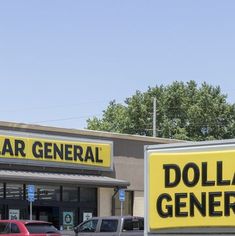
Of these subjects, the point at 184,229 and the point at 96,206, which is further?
the point at 96,206

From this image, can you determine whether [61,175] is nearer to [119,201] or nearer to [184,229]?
[119,201]

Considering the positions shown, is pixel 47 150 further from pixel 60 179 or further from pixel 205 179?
pixel 205 179

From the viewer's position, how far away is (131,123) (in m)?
71.1

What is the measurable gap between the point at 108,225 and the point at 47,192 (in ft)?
25.5

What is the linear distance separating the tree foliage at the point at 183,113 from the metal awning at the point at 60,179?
3642 cm

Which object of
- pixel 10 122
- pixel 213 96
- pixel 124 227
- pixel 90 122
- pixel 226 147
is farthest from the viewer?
pixel 90 122

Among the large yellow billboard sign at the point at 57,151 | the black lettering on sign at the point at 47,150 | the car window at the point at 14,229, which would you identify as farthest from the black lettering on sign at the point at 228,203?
the black lettering on sign at the point at 47,150

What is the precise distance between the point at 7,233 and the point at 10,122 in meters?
9.42

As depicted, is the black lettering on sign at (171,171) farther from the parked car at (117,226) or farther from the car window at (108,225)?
the car window at (108,225)

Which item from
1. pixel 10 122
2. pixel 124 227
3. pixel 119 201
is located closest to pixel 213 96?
pixel 119 201

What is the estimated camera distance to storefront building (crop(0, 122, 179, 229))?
95.6ft

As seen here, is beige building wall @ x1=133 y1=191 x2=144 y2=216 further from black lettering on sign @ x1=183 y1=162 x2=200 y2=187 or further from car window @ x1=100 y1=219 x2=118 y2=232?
black lettering on sign @ x1=183 y1=162 x2=200 y2=187

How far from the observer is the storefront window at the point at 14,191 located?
29281mm

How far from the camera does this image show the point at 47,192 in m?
30.5
